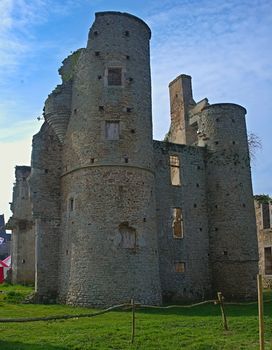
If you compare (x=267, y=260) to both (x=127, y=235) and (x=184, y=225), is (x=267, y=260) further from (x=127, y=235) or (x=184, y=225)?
(x=127, y=235)

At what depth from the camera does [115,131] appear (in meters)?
21.3

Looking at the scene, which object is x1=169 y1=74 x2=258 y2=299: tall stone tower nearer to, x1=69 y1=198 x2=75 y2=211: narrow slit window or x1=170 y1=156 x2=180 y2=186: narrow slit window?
x1=170 y1=156 x2=180 y2=186: narrow slit window

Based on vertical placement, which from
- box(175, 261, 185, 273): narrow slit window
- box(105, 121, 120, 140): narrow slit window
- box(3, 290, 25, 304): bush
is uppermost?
box(105, 121, 120, 140): narrow slit window

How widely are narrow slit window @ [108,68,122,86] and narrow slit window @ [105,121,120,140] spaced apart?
1947mm

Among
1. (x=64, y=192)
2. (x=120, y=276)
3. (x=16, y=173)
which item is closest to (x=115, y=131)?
(x=64, y=192)

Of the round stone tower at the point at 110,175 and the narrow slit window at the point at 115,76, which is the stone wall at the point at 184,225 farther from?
the narrow slit window at the point at 115,76

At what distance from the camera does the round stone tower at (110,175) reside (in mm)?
19750

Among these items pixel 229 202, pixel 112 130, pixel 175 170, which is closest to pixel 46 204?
pixel 112 130

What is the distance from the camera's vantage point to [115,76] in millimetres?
22156

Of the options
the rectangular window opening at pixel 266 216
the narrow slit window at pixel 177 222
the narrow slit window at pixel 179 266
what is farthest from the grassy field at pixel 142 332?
the rectangular window opening at pixel 266 216

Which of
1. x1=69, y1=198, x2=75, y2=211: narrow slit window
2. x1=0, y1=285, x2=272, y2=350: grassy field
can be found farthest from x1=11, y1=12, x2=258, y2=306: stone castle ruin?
x1=0, y1=285, x2=272, y2=350: grassy field

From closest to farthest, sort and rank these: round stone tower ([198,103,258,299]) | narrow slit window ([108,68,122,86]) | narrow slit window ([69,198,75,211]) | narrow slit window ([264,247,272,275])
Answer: narrow slit window ([69,198,75,211]) < narrow slit window ([108,68,122,86]) < round stone tower ([198,103,258,299]) < narrow slit window ([264,247,272,275])

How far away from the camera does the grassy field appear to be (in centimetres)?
1166

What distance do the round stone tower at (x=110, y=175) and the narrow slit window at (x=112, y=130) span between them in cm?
5
